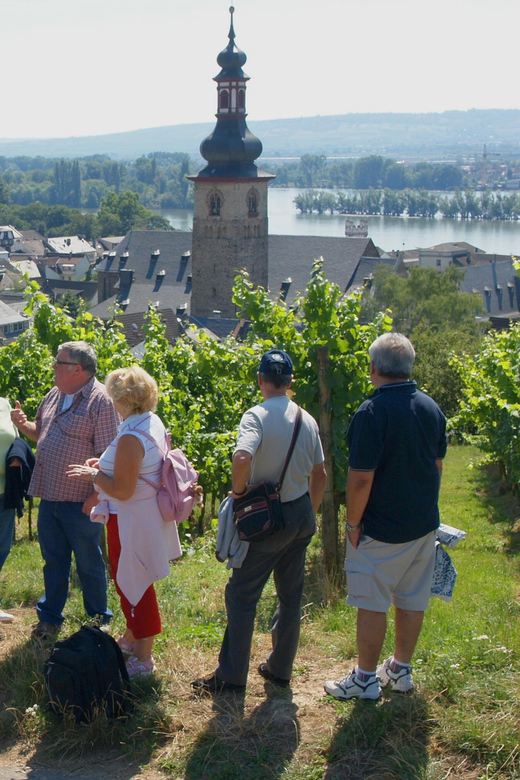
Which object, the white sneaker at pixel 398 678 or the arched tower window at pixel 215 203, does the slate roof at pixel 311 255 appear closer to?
the arched tower window at pixel 215 203

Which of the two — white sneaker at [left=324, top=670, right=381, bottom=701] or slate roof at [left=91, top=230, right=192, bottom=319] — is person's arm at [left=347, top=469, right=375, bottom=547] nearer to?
white sneaker at [left=324, top=670, right=381, bottom=701]

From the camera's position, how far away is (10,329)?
5928 centimetres

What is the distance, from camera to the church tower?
153 ft

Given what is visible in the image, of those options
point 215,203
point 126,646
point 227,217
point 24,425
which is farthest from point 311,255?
Answer: point 126,646

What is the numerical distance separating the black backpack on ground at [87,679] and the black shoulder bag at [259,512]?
0.81 metres

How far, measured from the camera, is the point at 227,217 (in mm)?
48312

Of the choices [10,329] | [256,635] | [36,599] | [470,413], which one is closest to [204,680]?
[256,635]

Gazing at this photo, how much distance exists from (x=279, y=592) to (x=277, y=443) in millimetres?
711

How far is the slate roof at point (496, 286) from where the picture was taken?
64.4 meters

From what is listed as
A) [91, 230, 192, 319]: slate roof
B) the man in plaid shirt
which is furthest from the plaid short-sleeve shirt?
[91, 230, 192, 319]: slate roof

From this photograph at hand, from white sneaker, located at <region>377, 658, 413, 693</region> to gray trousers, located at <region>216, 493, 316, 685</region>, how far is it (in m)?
0.41

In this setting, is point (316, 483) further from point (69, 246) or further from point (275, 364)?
point (69, 246)

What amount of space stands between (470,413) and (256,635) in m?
7.74

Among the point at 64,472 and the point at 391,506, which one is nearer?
the point at 391,506
